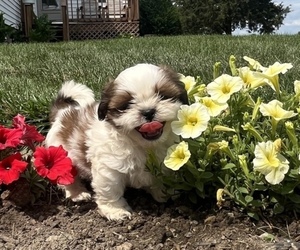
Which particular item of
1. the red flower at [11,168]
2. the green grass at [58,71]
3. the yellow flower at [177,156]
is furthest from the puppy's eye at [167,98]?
the green grass at [58,71]

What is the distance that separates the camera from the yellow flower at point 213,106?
2.78m

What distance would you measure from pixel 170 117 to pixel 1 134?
1.13m

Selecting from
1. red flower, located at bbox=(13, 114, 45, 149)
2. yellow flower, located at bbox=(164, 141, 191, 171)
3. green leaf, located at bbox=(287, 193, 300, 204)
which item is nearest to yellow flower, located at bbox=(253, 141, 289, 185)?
green leaf, located at bbox=(287, 193, 300, 204)

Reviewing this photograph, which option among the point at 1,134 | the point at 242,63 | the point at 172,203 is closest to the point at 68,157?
the point at 1,134

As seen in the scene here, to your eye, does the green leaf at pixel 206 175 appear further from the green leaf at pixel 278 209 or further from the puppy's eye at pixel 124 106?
the puppy's eye at pixel 124 106

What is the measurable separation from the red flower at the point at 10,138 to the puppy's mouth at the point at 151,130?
2.81ft

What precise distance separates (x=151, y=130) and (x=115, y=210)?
55 centimetres

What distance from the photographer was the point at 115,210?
2844 millimetres

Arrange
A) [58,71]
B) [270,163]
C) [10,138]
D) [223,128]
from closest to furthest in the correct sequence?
1. [270,163]
2. [223,128]
3. [10,138]
4. [58,71]

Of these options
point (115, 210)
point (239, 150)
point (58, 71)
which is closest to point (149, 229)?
point (115, 210)

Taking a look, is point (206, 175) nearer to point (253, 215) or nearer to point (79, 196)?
point (253, 215)

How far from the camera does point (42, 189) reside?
10.2ft

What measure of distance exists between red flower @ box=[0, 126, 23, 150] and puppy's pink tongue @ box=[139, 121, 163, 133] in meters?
0.88

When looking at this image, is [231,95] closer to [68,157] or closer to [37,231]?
[68,157]
